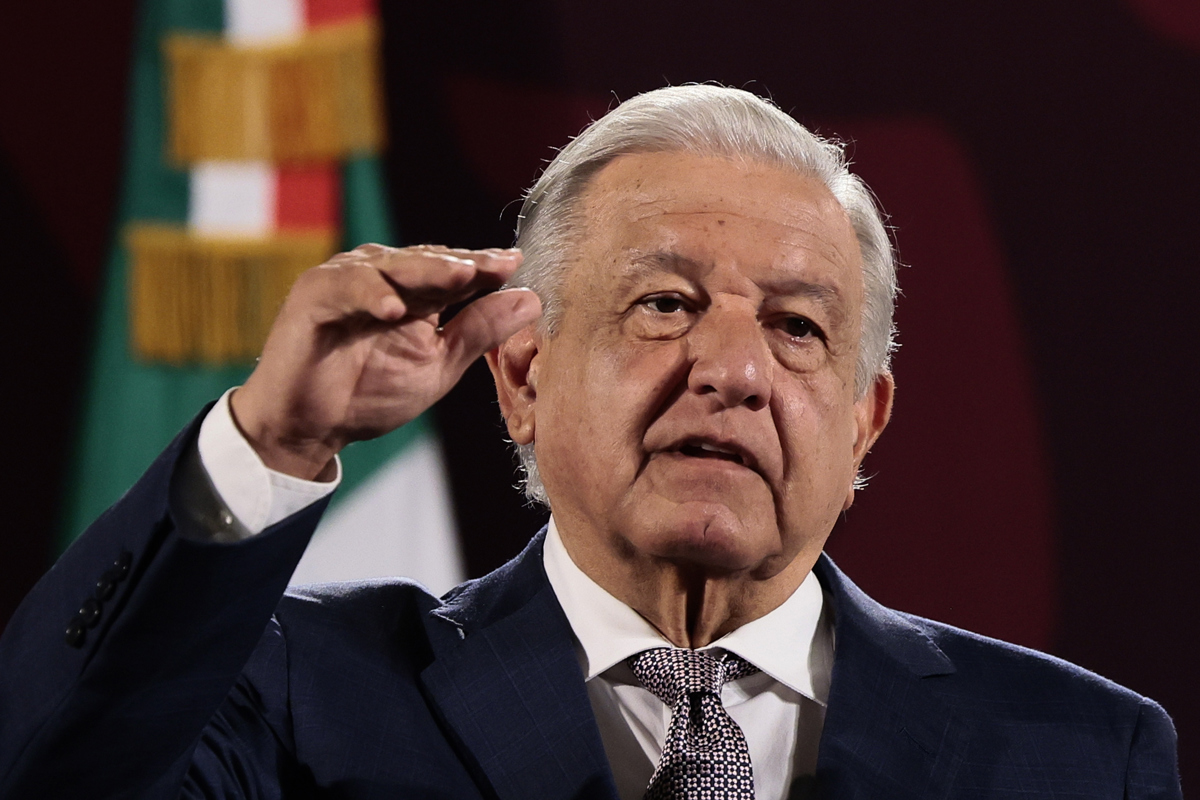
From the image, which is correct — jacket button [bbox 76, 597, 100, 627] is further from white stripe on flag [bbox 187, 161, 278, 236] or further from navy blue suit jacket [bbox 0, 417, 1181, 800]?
white stripe on flag [bbox 187, 161, 278, 236]

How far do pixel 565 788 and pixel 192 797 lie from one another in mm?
390

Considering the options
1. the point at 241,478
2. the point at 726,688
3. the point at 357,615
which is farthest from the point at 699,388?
the point at 241,478

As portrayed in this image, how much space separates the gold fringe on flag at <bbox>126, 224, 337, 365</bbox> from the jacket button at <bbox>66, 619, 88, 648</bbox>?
1556 mm

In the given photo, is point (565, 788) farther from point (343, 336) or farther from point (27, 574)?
point (27, 574)

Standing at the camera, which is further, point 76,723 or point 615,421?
point 615,421

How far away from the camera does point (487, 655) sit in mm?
1511

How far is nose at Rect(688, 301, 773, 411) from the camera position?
4.90 ft

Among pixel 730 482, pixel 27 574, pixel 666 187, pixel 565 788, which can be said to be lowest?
pixel 27 574

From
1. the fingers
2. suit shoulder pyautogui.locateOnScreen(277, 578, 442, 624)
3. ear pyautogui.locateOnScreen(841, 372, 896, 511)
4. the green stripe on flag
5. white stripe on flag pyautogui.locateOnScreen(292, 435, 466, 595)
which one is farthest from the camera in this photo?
white stripe on flag pyautogui.locateOnScreen(292, 435, 466, 595)

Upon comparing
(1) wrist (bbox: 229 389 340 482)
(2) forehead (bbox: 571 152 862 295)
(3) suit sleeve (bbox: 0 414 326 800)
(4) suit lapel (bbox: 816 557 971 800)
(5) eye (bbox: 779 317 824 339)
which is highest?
(2) forehead (bbox: 571 152 862 295)

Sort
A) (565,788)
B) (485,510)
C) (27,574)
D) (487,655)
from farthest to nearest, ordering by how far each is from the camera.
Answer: (485,510) < (27,574) < (487,655) < (565,788)

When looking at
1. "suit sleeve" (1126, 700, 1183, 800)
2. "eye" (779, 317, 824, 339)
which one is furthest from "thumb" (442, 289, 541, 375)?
"suit sleeve" (1126, 700, 1183, 800)

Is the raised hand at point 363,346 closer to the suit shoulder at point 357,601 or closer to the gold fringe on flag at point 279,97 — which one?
the suit shoulder at point 357,601

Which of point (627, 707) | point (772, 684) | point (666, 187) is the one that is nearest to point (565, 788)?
point (627, 707)
